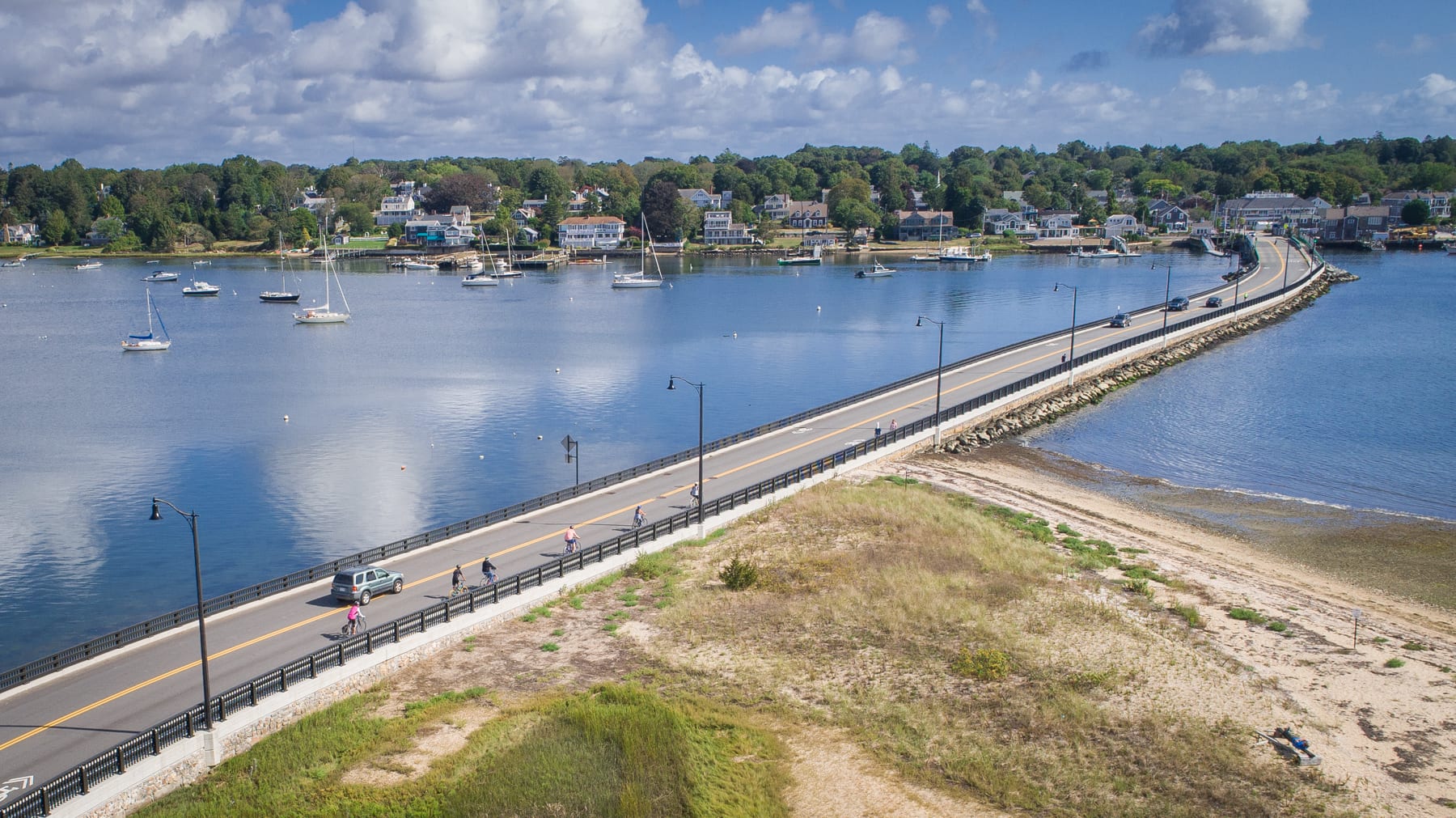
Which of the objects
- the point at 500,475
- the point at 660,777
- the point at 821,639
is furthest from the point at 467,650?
the point at 500,475

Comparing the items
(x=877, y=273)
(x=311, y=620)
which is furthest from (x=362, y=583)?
(x=877, y=273)

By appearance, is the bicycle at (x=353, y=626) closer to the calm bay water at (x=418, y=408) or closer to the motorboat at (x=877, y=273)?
the calm bay water at (x=418, y=408)

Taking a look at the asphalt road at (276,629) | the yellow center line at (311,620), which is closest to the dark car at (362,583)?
the asphalt road at (276,629)

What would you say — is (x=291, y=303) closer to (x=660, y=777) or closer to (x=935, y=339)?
(x=935, y=339)

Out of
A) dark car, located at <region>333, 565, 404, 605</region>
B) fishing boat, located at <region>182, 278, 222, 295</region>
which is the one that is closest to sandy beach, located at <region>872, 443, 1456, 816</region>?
dark car, located at <region>333, 565, 404, 605</region>

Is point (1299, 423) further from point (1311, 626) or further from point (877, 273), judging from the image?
point (877, 273)
